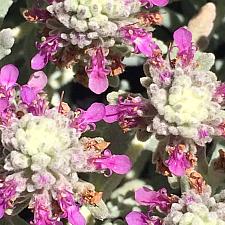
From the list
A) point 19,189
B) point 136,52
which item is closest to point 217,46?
point 136,52

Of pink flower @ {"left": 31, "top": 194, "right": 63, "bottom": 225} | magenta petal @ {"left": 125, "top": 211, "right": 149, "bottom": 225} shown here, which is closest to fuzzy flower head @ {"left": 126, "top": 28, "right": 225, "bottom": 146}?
magenta petal @ {"left": 125, "top": 211, "right": 149, "bottom": 225}

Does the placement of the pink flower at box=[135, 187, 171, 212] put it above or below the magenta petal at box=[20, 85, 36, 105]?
below

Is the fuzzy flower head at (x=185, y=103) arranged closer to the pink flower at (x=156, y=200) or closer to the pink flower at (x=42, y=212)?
the pink flower at (x=156, y=200)

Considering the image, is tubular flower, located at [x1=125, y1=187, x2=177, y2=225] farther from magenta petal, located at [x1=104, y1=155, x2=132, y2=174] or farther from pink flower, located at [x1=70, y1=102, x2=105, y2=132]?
pink flower, located at [x1=70, y1=102, x2=105, y2=132]

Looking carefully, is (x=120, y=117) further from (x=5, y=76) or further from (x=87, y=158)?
(x=5, y=76)

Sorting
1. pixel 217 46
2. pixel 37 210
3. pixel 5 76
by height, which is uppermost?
pixel 5 76

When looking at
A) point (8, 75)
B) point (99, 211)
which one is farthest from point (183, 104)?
point (8, 75)
